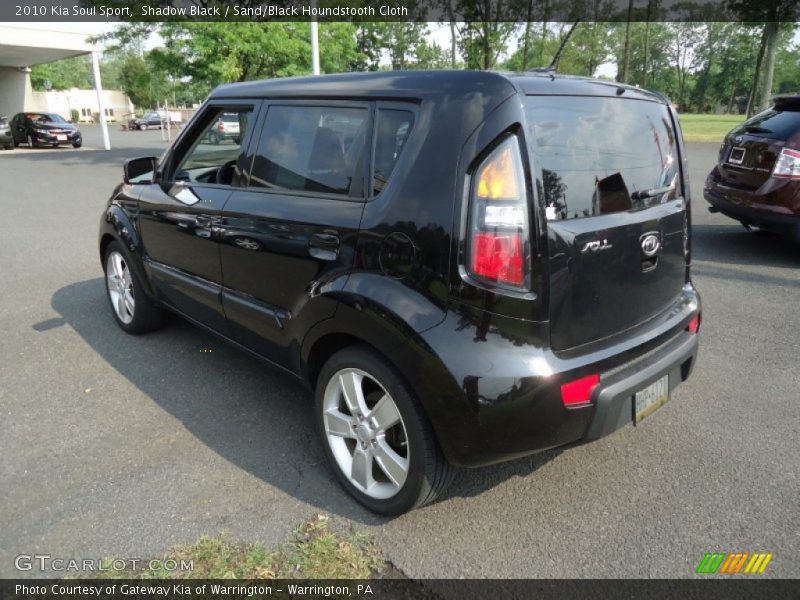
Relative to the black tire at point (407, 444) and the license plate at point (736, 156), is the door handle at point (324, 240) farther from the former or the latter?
the license plate at point (736, 156)

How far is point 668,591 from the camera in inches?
85.7

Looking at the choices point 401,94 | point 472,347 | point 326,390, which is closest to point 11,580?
point 326,390

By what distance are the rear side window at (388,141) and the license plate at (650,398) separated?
1346 millimetres

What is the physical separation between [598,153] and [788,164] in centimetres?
472

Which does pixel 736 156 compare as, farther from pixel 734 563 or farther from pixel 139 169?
pixel 139 169

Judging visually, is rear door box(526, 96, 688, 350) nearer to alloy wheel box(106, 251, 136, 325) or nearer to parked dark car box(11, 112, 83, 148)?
alloy wheel box(106, 251, 136, 325)

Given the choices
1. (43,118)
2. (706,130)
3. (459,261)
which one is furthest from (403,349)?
(706,130)

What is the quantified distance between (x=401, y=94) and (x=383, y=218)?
20.2 inches

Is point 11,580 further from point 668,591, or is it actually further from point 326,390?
point 668,591

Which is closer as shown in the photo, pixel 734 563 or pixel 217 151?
Result: pixel 734 563

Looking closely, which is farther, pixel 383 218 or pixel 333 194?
pixel 333 194

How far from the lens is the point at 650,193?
2576mm

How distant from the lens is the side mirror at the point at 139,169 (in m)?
4.12

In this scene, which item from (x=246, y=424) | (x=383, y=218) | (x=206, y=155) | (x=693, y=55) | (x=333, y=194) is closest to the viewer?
(x=383, y=218)
